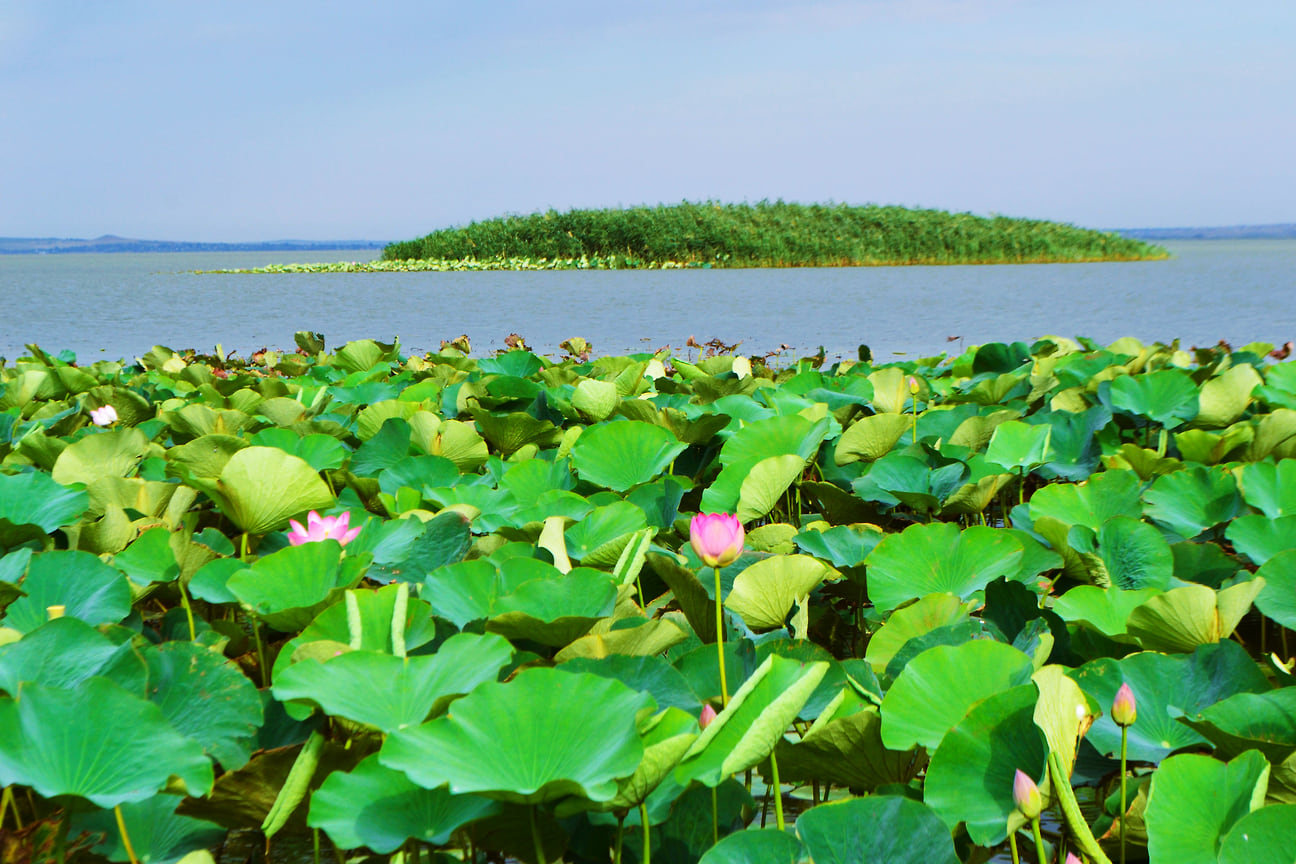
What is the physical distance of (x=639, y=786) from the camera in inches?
21.2

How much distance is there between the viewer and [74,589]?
0.87m

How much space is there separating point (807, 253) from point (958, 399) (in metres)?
15.3

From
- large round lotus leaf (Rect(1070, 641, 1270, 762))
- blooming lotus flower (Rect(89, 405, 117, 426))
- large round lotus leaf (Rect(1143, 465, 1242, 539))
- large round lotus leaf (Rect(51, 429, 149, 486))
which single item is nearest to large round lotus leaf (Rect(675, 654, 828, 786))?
large round lotus leaf (Rect(1070, 641, 1270, 762))

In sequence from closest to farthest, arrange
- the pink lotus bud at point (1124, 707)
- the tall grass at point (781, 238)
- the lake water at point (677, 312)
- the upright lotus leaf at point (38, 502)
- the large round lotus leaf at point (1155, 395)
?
1. the pink lotus bud at point (1124, 707)
2. the upright lotus leaf at point (38, 502)
3. the large round lotus leaf at point (1155, 395)
4. the lake water at point (677, 312)
5. the tall grass at point (781, 238)

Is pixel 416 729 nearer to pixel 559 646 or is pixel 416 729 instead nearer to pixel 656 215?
pixel 559 646

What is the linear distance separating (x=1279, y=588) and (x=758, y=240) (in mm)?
16431

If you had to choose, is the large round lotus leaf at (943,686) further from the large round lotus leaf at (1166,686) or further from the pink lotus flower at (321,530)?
the pink lotus flower at (321,530)

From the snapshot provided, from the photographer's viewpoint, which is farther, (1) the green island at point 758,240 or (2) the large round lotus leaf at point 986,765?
(1) the green island at point 758,240

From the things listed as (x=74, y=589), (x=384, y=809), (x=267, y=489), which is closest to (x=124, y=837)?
(x=384, y=809)

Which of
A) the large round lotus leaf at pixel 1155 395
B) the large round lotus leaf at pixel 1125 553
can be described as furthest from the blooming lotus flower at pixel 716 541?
the large round lotus leaf at pixel 1155 395

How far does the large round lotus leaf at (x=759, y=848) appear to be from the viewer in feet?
1.75

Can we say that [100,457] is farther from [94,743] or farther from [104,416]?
[94,743]

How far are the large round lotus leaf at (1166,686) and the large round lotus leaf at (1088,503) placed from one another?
0.44 m

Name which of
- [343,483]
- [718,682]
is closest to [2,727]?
[718,682]
